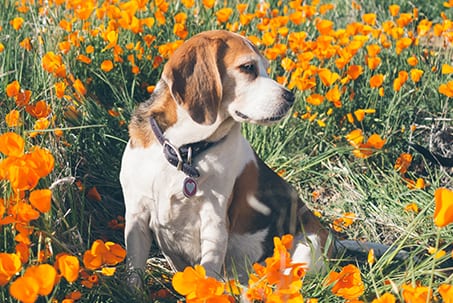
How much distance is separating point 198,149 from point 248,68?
420 mm

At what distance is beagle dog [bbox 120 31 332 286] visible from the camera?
3.07 metres

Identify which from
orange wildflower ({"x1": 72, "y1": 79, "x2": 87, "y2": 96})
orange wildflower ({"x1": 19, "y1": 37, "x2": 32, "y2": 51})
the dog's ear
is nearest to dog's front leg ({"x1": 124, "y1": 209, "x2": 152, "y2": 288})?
the dog's ear

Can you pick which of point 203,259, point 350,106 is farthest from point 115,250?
point 350,106

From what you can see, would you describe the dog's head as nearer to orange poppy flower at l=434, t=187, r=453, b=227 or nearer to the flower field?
the flower field

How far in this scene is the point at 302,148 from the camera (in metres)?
4.47

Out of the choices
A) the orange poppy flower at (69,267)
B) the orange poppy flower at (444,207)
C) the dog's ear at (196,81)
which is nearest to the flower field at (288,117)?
the dog's ear at (196,81)

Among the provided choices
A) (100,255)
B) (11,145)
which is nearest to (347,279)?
(100,255)

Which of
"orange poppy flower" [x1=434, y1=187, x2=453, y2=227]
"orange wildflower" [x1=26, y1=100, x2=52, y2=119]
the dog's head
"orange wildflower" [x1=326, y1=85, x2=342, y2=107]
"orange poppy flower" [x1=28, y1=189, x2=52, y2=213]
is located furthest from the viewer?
"orange wildflower" [x1=326, y1=85, x2=342, y2=107]

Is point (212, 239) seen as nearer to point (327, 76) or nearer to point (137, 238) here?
point (137, 238)

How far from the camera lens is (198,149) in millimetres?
3152

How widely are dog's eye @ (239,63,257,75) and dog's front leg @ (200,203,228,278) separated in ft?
1.99

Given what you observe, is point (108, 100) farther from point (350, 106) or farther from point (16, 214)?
point (16, 214)

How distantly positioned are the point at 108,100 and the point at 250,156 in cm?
141

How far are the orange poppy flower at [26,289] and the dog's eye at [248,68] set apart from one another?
63.8 inches
